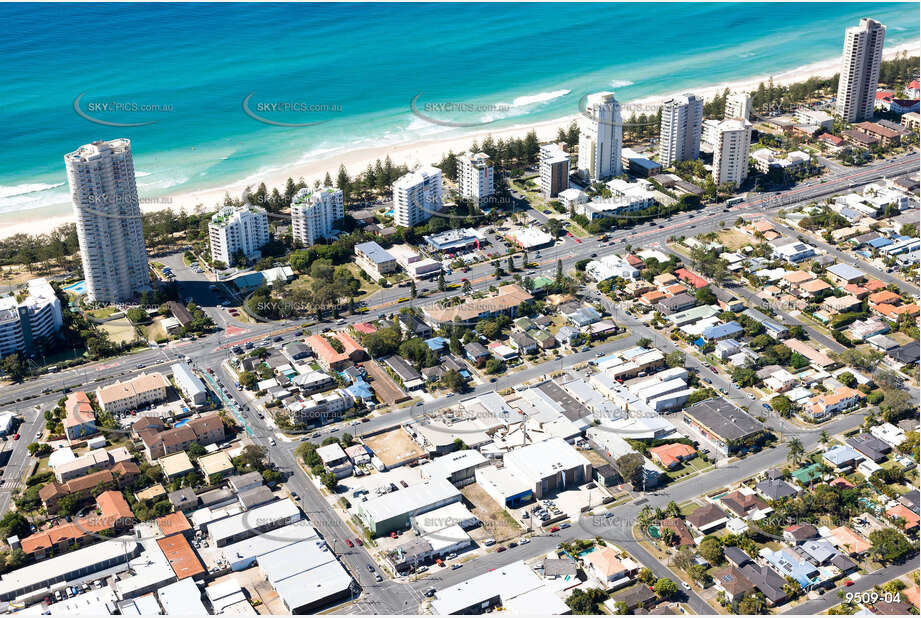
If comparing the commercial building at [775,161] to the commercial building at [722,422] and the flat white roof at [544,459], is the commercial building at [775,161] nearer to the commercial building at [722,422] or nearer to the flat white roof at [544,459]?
the commercial building at [722,422]

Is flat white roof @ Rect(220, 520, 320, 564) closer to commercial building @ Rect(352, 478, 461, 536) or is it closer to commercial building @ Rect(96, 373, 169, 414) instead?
commercial building @ Rect(352, 478, 461, 536)

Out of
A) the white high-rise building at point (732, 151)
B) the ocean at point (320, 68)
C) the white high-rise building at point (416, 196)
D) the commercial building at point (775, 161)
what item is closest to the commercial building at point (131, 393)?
the white high-rise building at point (416, 196)

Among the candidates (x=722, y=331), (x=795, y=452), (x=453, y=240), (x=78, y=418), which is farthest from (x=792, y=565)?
(x=453, y=240)

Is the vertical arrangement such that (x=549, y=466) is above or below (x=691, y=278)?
below

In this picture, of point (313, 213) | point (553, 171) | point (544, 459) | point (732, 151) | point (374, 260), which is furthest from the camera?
point (732, 151)

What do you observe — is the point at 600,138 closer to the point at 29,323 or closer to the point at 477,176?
the point at 477,176

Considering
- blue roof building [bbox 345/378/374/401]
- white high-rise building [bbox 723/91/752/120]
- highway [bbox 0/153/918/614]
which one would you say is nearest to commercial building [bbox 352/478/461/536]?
highway [bbox 0/153/918/614]
